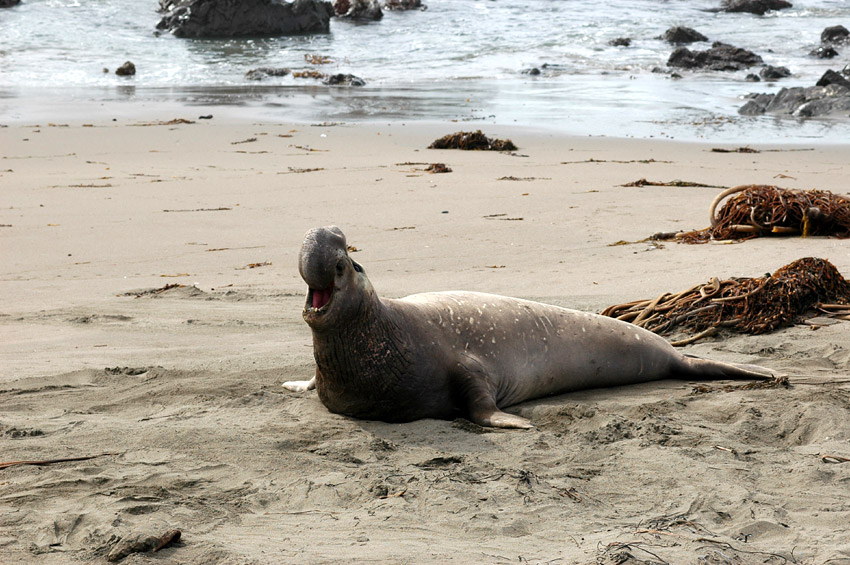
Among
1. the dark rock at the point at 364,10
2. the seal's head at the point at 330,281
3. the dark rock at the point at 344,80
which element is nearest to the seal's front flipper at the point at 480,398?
the seal's head at the point at 330,281

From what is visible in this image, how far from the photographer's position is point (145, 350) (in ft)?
15.7

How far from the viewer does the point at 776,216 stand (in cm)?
749

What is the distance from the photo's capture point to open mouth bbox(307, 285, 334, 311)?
3.47m

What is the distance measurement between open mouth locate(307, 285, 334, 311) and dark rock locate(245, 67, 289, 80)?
821 inches

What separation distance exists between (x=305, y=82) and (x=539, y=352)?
1990cm

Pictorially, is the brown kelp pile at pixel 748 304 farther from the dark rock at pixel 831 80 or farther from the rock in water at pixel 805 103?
the dark rock at pixel 831 80

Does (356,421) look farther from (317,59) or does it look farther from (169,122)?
(317,59)

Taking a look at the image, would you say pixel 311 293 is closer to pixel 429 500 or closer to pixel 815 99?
pixel 429 500

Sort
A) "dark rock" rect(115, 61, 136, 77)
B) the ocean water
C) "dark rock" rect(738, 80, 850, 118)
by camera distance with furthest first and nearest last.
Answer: "dark rock" rect(115, 61, 136, 77) < "dark rock" rect(738, 80, 850, 118) < the ocean water

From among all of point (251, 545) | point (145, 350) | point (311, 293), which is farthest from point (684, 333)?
point (251, 545)

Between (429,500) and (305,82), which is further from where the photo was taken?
(305,82)

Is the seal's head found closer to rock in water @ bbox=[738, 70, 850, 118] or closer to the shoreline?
the shoreline

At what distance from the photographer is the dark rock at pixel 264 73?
2342 centimetres

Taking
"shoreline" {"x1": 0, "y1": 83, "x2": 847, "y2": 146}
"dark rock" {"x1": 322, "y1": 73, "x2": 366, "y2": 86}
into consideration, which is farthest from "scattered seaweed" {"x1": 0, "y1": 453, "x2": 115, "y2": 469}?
"dark rock" {"x1": 322, "y1": 73, "x2": 366, "y2": 86}
